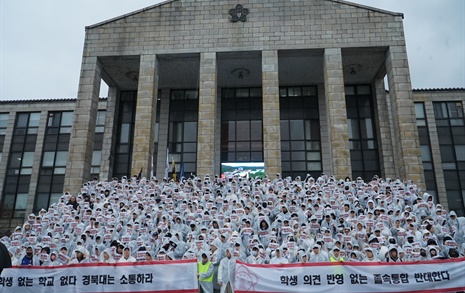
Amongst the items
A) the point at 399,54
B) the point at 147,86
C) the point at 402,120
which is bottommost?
the point at 402,120

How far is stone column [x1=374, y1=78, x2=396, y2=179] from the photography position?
27.0m

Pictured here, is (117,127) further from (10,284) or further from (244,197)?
(10,284)

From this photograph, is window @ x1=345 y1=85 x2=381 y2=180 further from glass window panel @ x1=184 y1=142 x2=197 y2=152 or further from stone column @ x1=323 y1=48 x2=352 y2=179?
glass window panel @ x1=184 y1=142 x2=197 y2=152

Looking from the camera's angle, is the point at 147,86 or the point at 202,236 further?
the point at 147,86

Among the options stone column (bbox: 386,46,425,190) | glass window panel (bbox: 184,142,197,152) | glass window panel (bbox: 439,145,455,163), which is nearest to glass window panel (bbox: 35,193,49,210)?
glass window panel (bbox: 184,142,197,152)

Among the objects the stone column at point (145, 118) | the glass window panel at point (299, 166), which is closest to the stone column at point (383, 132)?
the glass window panel at point (299, 166)

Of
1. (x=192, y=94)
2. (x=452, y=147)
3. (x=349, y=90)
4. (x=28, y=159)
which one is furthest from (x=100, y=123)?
(x=452, y=147)

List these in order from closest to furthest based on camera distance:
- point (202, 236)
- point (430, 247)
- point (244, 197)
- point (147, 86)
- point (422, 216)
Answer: point (430, 247)
point (202, 236)
point (422, 216)
point (244, 197)
point (147, 86)

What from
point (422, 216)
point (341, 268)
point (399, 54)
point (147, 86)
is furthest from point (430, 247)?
point (147, 86)

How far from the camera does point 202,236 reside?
479 inches

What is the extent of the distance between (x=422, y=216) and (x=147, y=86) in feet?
55.7

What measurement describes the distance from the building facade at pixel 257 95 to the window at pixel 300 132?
0.23 feet

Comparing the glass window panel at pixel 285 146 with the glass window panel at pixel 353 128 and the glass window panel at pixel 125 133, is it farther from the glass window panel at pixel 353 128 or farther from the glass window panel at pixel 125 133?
the glass window panel at pixel 125 133

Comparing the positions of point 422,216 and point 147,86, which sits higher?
point 147,86
